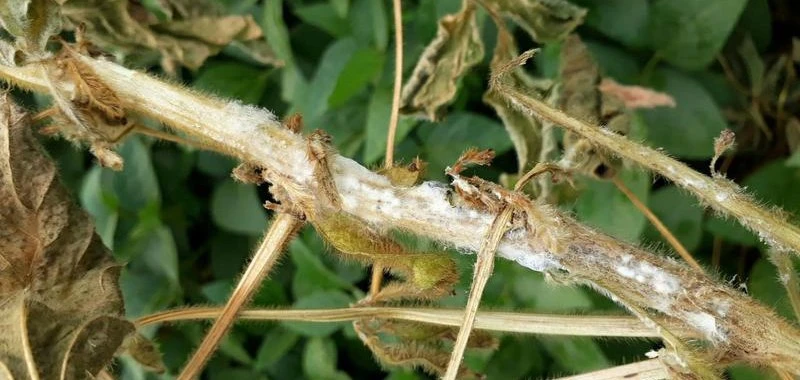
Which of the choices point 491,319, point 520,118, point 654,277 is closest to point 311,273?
point 520,118

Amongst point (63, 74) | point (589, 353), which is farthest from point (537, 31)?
point (63, 74)

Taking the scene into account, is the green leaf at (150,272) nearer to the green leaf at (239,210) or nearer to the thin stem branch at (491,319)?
the green leaf at (239,210)

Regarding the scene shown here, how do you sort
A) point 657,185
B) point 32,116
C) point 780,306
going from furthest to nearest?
point 657,185, point 780,306, point 32,116

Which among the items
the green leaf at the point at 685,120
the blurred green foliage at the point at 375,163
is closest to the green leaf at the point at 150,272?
the blurred green foliage at the point at 375,163

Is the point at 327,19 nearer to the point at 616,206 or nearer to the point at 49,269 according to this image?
the point at 616,206

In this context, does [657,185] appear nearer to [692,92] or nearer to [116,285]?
[692,92]

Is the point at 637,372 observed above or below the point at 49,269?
above
